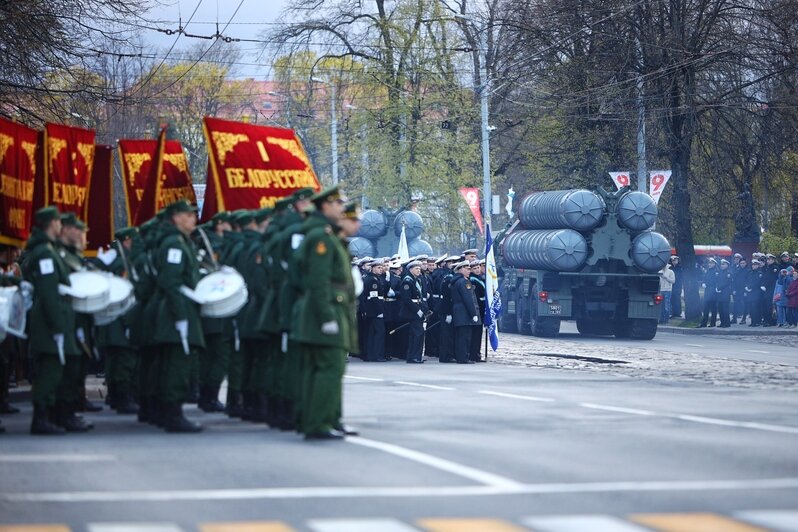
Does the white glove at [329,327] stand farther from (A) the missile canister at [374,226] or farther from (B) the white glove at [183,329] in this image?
(A) the missile canister at [374,226]

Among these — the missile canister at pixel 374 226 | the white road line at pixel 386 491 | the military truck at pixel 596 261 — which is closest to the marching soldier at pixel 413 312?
the military truck at pixel 596 261

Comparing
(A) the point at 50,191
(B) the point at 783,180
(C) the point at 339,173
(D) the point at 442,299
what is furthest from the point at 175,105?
(A) the point at 50,191

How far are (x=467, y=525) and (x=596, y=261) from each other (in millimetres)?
26621

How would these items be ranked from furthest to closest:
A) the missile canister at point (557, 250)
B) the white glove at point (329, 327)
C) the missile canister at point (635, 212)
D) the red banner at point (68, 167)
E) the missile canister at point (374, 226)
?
the missile canister at point (374, 226) < the missile canister at point (635, 212) < the missile canister at point (557, 250) < the red banner at point (68, 167) < the white glove at point (329, 327)

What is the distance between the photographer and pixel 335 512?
8.82 meters

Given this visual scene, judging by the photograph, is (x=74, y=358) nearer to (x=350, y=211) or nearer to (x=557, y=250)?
(x=350, y=211)

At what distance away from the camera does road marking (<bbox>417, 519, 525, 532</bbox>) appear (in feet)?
27.1

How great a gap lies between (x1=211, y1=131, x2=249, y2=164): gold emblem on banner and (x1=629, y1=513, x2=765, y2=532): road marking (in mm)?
9377

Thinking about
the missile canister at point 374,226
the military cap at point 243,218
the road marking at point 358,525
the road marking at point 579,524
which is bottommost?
the road marking at point 358,525

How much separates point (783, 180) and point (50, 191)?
2929cm

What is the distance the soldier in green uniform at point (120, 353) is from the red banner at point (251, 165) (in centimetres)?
114

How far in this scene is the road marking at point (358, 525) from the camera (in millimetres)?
8266

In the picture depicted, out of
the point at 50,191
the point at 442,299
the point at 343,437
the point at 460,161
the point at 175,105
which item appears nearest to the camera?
the point at 343,437

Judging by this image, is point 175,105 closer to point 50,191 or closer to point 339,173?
point 339,173
